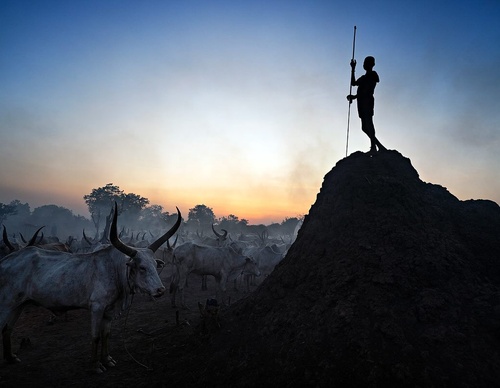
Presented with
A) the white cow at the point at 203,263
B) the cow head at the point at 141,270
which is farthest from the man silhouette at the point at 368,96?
the white cow at the point at 203,263

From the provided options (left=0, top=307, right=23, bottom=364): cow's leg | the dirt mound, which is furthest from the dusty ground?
(left=0, top=307, right=23, bottom=364): cow's leg

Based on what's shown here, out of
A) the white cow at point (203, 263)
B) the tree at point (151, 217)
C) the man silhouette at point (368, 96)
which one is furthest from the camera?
the tree at point (151, 217)

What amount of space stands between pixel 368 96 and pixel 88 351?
1126 centimetres

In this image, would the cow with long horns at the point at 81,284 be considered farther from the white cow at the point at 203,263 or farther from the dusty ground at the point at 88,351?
the white cow at the point at 203,263

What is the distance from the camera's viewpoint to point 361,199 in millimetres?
6969

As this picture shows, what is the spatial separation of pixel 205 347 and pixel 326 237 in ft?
12.9

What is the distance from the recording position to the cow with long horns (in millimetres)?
5781

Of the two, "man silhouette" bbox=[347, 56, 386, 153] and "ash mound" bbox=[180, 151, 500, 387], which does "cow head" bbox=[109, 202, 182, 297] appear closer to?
"ash mound" bbox=[180, 151, 500, 387]

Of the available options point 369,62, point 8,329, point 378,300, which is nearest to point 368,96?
point 369,62

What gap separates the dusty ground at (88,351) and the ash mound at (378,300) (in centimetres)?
128

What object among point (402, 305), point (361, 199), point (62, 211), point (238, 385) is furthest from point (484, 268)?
point (62, 211)

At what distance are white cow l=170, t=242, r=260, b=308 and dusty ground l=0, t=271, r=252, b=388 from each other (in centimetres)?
200

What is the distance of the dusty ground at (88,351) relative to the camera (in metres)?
5.71

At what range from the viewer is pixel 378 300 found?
483 centimetres
